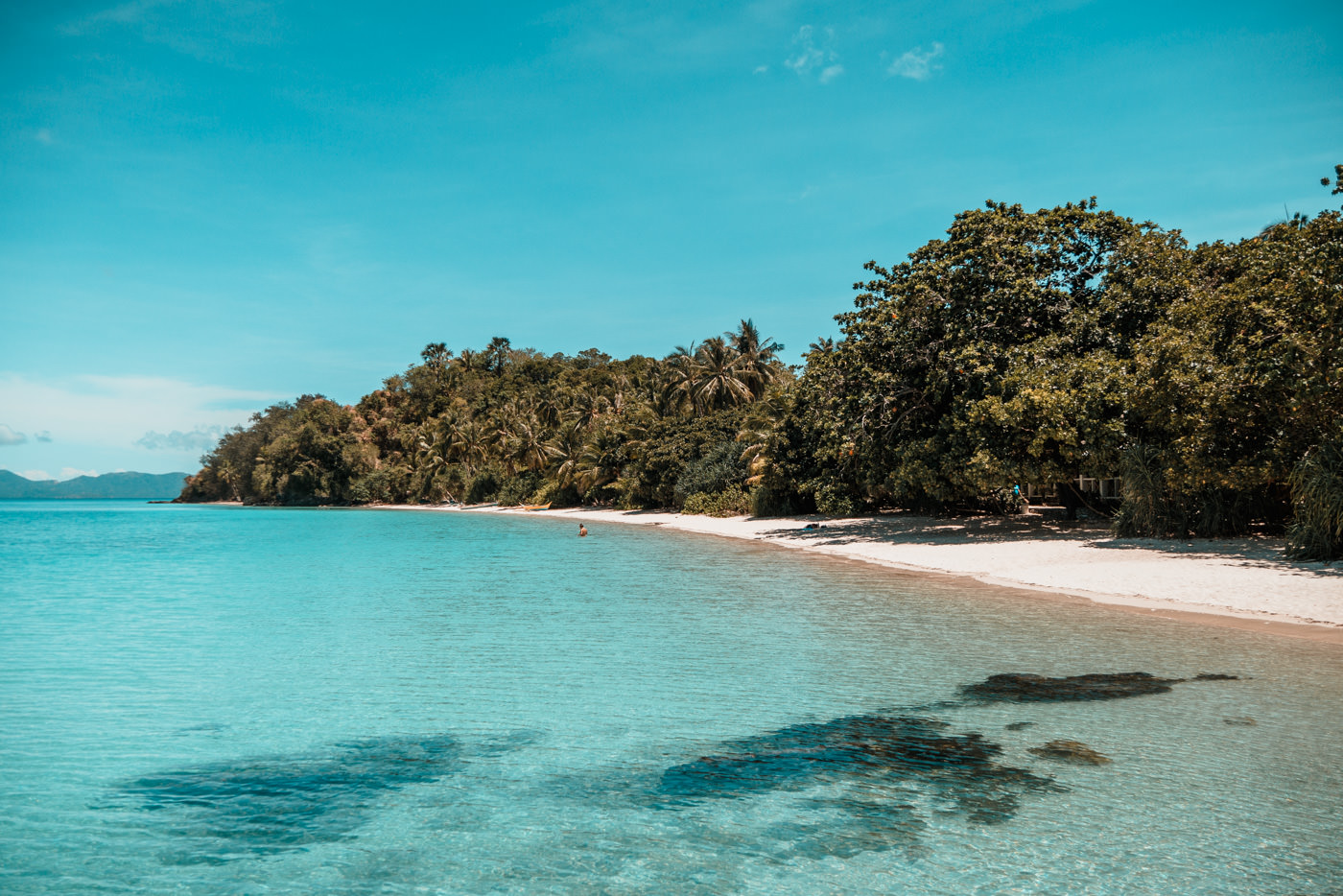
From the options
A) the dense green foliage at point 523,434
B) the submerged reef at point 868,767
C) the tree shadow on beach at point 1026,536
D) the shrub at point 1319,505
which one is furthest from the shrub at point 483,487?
the submerged reef at point 868,767

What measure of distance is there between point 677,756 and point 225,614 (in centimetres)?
1252

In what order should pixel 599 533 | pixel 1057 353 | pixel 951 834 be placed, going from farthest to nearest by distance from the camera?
pixel 599 533
pixel 1057 353
pixel 951 834

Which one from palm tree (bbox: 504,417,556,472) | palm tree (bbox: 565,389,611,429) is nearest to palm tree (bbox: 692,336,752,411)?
palm tree (bbox: 565,389,611,429)

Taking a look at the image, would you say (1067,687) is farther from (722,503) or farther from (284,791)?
(722,503)

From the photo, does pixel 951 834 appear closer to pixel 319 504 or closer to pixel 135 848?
pixel 135 848

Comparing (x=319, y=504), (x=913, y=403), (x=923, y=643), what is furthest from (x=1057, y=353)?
(x=319, y=504)

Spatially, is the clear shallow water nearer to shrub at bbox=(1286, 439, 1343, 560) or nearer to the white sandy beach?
the white sandy beach

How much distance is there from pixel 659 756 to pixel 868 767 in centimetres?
181

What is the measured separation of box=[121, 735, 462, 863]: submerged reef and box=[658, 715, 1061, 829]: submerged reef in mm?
2313

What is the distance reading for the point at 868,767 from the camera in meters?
6.46

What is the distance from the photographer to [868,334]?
27.3 meters

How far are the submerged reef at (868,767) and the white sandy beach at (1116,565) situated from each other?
7656 mm

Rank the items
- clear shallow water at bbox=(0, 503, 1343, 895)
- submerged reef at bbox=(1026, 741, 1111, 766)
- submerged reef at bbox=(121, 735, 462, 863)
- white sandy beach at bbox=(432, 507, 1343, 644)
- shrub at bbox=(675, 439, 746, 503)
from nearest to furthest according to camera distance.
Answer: clear shallow water at bbox=(0, 503, 1343, 895), submerged reef at bbox=(121, 735, 462, 863), submerged reef at bbox=(1026, 741, 1111, 766), white sandy beach at bbox=(432, 507, 1343, 644), shrub at bbox=(675, 439, 746, 503)

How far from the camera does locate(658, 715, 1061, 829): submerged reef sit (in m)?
5.90
